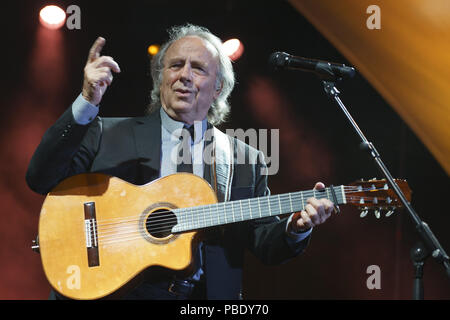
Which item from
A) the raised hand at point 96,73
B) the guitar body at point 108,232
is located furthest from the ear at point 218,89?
the raised hand at point 96,73

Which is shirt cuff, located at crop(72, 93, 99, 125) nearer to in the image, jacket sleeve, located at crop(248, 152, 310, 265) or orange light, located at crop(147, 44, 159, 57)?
jacket sleeve, located at crop(248, 152, 310, 265)

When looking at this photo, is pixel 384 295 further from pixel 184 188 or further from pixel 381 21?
pixel 184 188

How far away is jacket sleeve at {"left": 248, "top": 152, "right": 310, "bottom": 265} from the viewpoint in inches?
97.7

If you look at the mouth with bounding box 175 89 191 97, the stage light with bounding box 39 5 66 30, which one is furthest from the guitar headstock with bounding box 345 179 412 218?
the stage light with bounding box 39 5 66 30

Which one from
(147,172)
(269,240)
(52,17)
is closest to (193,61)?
(147,172)

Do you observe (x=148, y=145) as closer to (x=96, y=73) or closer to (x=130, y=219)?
(x=130, y=219)

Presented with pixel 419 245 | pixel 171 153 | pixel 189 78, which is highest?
pixel 189 78

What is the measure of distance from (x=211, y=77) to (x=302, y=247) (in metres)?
1.23

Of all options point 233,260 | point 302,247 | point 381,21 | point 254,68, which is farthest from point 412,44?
point 233,260

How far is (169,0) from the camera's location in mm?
4219

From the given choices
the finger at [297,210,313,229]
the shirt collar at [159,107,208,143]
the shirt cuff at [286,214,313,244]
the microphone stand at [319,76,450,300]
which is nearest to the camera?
the microphone stand at [319,76,450,300]

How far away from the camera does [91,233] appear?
85.7 inches

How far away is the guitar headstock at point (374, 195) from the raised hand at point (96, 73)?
1.33 metres

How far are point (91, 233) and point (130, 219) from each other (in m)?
0.20
